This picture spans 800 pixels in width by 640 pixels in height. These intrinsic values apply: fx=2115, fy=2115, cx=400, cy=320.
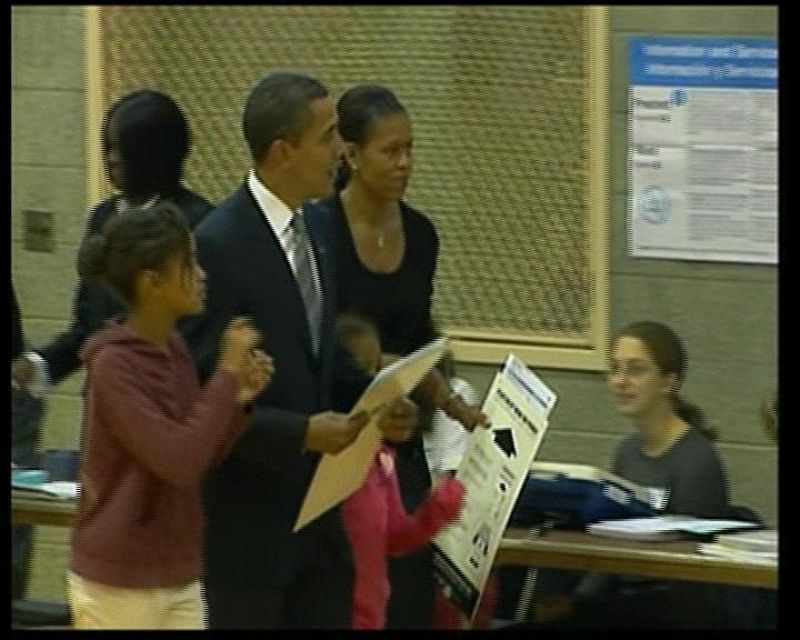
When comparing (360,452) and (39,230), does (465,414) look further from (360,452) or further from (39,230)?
(39,230)

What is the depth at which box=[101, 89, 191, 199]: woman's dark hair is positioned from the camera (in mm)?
4875

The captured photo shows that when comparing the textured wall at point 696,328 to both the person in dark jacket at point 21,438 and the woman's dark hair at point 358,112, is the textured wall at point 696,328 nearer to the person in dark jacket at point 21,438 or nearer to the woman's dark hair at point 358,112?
the woman's dark hair at point 358,112

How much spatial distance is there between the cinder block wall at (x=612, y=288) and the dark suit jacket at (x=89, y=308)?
0.07 metres

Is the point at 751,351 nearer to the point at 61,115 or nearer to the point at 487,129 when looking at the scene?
the point at 487,129

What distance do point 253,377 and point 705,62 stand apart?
152cm

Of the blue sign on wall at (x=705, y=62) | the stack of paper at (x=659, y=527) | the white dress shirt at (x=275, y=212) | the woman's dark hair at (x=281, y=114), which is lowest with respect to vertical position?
the stack of paper at (x=659, y=527)

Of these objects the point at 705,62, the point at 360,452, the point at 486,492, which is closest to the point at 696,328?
the point at 705,62

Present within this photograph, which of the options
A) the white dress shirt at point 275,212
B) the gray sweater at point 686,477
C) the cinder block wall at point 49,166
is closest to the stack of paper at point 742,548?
the gray sweater at point 686,477

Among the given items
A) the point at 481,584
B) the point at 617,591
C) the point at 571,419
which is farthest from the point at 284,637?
the point at 571,419

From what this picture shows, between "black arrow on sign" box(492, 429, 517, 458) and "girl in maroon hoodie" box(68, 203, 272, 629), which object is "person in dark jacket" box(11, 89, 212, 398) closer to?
"girl in maroon hoodie" box(68, 203, 272, 629)

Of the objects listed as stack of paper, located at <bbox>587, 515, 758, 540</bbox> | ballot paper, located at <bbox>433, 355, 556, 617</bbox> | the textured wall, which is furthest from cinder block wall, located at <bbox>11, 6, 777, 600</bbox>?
ballot paper, located at <bbox>433, 355, 556, 617</bbox>

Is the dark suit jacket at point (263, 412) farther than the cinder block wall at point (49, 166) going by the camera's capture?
No

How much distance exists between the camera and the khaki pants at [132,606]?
4074mm

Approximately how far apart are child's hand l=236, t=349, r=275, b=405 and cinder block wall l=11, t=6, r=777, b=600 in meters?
0.86
